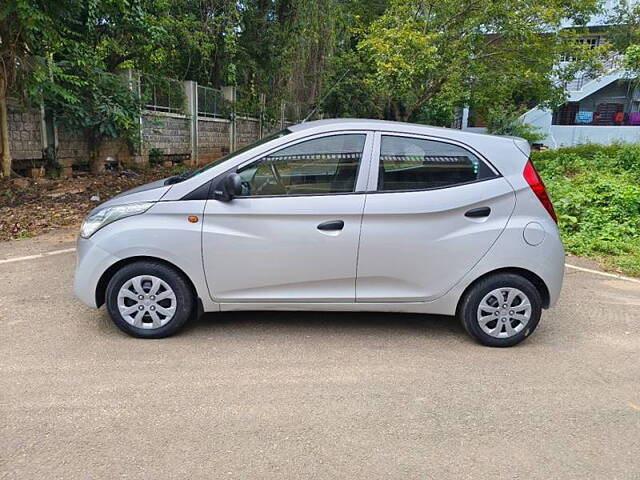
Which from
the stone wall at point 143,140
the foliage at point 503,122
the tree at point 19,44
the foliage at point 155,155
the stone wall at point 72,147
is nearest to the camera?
the tree at point 19,44

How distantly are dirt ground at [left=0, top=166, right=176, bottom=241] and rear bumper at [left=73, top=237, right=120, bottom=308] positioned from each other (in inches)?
157

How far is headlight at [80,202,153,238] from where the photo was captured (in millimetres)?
3768

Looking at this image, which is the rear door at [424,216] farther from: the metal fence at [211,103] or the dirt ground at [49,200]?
the metal fence at [211,103]

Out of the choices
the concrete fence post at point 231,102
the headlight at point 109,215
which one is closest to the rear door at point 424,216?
the headlight at point 109,215

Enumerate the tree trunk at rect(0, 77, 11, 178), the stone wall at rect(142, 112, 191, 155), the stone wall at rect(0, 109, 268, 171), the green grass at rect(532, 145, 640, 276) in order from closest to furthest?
the green grass at rect(532, 145, 640, 276), the tree trunk at rect(0, 77, 11, 178), the stone wall at rect(0, 109, 268, 171), the stone wall at rect(142, 112, 191, 155)

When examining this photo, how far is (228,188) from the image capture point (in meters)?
3.67

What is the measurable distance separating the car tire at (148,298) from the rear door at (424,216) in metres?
1.38

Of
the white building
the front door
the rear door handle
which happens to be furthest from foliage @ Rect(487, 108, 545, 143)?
the front door

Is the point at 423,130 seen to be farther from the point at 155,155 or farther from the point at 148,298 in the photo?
the point at 155,155

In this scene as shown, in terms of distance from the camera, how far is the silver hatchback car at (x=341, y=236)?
3713mm

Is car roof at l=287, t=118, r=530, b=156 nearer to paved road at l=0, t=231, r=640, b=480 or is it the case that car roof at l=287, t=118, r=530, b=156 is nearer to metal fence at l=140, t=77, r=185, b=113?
paved road at l=0, t=231, r=640, b=480

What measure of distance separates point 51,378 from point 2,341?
0.84 m

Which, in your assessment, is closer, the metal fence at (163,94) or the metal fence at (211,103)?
the metal fence at (163,94)

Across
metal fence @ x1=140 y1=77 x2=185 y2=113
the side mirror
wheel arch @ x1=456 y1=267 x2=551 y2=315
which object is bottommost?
wheel arch @ x1=456 y1=267 x2=551 y2=315
